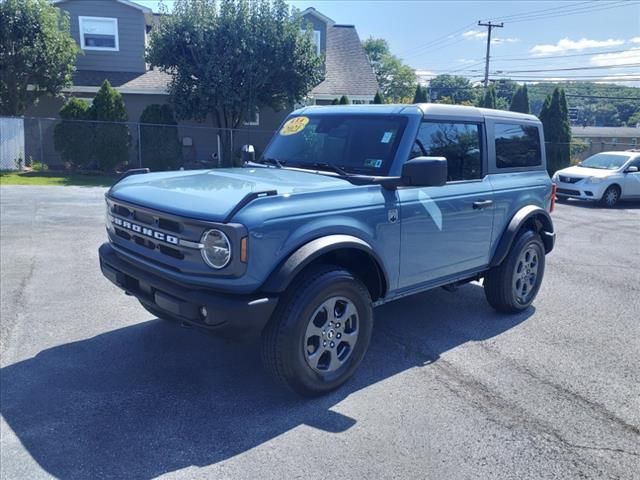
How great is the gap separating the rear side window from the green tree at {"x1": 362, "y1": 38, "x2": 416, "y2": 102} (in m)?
58.5

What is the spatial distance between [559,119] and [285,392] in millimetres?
23684

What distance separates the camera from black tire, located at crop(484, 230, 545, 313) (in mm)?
5645

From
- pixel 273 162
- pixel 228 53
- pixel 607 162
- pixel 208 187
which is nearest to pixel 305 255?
pixel 208 187

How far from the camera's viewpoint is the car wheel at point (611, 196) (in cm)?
1600

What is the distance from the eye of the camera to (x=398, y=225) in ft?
14.3

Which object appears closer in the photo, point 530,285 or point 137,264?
point 137,264

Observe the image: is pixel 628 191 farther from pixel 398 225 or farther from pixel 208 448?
pixel 208 448

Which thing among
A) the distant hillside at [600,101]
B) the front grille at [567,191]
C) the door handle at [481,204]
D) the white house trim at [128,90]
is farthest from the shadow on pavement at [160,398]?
the distant hillside at [600,101]

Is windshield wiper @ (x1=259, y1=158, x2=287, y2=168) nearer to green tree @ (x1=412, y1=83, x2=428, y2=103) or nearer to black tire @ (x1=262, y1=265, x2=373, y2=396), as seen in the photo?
black tire @ (x1=262, y1=265, x2=373, y2=396)

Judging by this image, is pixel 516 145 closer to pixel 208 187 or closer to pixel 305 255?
pixel 305 255

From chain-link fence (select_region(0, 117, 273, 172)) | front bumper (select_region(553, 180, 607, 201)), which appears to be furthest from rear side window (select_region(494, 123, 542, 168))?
chain-link fence (select_region(0, 117, 273, 172))

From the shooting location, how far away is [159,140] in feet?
63.1

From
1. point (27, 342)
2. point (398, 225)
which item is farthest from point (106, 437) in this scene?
point (398, 225)

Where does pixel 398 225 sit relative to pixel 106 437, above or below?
above
